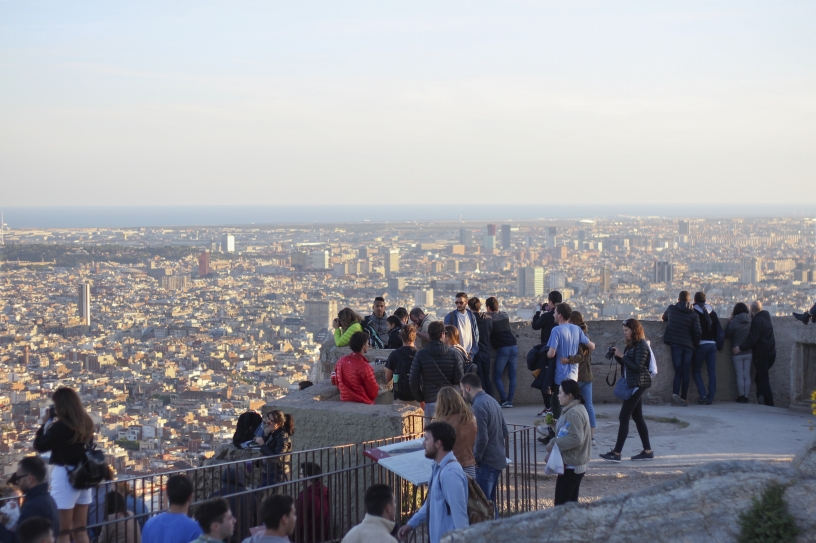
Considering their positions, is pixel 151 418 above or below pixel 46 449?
below

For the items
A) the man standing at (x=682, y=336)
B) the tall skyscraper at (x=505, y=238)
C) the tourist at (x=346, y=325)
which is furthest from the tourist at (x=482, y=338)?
the tall skyscraper at (x=505, y=238)

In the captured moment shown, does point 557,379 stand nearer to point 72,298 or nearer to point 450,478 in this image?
point 450,478

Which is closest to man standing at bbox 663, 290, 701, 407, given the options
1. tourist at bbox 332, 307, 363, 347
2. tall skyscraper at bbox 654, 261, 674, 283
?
tourist at bbox 332, 307, 363, 347

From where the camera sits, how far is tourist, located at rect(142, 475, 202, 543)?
5.13m

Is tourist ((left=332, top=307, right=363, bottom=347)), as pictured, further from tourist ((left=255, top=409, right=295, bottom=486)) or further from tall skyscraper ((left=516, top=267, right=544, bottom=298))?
tall skyscraper ((left=516, top=267, right=544, bottom=298))

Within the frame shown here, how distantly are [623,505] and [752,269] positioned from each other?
4607cm

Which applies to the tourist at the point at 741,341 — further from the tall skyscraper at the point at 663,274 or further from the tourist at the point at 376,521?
the tall skyscraper at the point at 663,274

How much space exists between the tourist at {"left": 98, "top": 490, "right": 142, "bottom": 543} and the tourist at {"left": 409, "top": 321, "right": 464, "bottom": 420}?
2.89m

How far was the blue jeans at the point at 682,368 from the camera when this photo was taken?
468 inches

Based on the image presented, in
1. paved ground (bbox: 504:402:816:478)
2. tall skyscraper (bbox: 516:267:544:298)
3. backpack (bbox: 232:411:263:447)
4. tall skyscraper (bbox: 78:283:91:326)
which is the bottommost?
tall skyscraper (bbox: 78:283:91:326)

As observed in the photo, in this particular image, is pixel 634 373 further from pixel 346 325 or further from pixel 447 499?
pixel 447 499

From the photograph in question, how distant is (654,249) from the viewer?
69250 millimetres

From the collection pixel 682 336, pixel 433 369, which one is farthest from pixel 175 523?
pixel 682 336

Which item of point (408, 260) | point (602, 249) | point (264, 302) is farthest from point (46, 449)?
point (602, 249)
